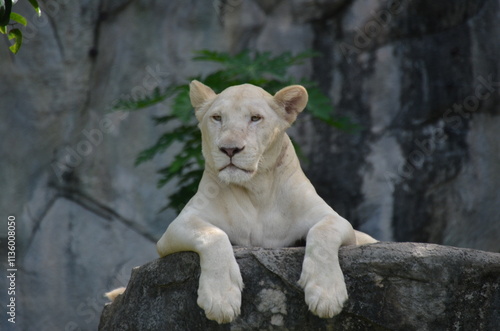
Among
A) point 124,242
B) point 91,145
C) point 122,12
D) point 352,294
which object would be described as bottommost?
point 124,242

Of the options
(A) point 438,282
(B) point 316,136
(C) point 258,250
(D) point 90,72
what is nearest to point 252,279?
(C) point 258,250

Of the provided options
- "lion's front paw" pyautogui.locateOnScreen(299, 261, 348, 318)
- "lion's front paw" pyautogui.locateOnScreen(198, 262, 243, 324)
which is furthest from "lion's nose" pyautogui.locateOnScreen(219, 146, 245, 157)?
"lion's front paw" pyautogui.locateOnScreen(299, 261, 348, 318)

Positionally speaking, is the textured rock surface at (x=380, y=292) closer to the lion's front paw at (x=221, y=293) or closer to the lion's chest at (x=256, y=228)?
the lion's front paw at (x=221, y=293)

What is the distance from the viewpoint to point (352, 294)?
4590mm

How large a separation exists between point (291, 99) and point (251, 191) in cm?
74

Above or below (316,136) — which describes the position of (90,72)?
above

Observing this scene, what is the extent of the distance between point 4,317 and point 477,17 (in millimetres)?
7121

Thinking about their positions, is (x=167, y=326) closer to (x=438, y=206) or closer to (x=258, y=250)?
(x=258, y=250)

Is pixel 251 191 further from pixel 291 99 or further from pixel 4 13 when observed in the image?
pixel 4 13

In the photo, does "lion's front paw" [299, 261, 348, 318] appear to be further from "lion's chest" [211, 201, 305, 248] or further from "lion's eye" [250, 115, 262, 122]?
"lion's eye" [250, 115, 262, 122]

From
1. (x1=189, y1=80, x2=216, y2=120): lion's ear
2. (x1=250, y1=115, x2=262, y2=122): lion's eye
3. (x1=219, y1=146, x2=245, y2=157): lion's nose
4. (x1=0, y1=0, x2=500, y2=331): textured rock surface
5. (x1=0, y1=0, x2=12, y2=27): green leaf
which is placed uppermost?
(x1=0, y1=0, x2=12, y2=27): green leaf

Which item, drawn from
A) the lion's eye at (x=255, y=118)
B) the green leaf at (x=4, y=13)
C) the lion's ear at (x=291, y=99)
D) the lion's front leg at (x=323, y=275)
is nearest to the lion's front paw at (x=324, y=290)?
the lion's front leg at (x=323, y=275)

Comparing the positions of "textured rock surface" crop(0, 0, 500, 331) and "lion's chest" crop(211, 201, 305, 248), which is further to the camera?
"textured rock surface" crop(0, 0, 500, 331)

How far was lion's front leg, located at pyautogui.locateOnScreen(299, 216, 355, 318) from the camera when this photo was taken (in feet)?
14.5
